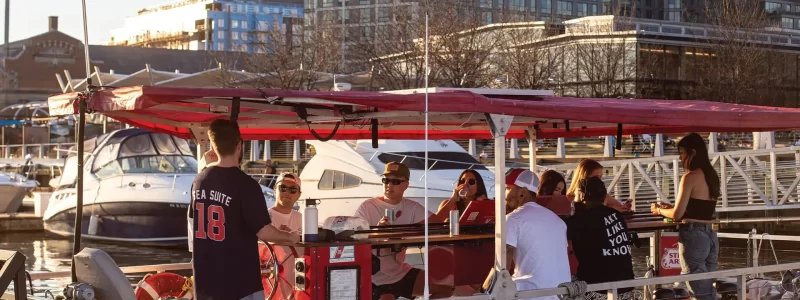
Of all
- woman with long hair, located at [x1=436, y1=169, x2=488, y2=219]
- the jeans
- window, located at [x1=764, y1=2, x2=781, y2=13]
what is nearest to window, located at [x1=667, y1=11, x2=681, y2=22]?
window, located at [x1=764, y1=2, x2=781, y2=13]

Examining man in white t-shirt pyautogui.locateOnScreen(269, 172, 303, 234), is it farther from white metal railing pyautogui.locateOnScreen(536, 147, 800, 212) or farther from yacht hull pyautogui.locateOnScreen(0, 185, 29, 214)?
yacht hull pyautogui.locateOnScreen(0, 185, 29, 214)

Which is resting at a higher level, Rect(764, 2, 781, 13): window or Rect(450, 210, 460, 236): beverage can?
Rect(764, 2, 781, 13): window

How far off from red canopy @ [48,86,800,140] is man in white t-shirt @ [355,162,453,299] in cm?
57

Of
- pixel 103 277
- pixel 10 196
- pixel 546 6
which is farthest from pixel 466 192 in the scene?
pixel 546 6

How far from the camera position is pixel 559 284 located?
326 inches

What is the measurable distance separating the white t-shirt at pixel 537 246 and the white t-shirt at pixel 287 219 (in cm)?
218

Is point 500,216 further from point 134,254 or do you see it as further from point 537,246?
point 134,254

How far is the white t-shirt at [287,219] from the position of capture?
973 cm

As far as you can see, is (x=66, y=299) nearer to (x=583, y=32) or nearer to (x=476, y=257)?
(x=476, y=257)

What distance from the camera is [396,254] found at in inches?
392

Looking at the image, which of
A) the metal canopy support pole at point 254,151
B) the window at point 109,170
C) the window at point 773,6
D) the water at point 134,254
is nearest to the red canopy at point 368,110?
the water at point 134,254

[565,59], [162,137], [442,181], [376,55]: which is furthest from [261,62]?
[442,181]

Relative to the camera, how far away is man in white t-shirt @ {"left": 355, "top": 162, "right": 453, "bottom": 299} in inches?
395

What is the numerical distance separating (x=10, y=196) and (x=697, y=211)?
32.8 metres
